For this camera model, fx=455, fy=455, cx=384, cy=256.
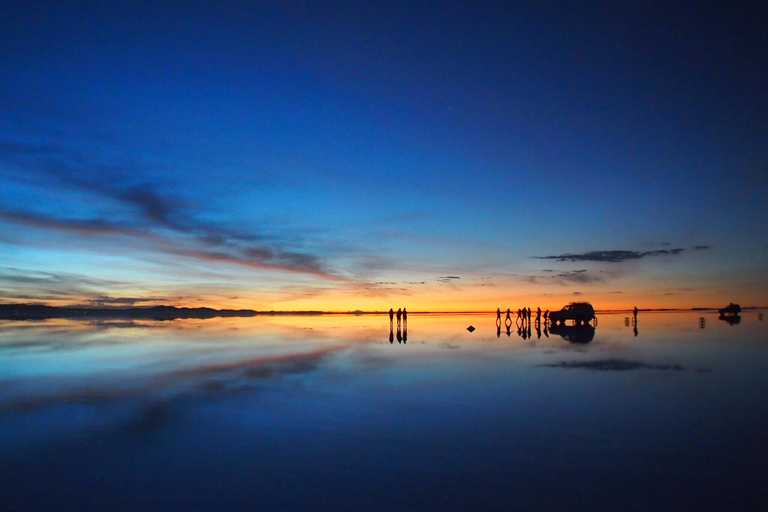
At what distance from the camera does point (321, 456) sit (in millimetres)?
9508

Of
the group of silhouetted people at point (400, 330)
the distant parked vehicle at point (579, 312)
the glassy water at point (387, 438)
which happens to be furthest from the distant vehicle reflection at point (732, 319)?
the glassy water at point (387, 438)

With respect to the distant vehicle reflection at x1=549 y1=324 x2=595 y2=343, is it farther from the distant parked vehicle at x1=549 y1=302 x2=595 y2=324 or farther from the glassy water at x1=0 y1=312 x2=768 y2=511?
the glassy water at x1=0 y1=312 x2=768 y2=511

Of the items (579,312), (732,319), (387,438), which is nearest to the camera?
(387,438)

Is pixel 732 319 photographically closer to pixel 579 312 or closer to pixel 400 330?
pixel 579 312

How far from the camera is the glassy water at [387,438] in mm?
7586

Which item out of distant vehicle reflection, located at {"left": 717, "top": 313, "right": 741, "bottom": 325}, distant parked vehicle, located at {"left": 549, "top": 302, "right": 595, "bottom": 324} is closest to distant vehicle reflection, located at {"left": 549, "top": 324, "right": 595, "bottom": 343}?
distant parked vehicle, located at {"left": 549, "top": 302, "right": 595, "bottom": 324}

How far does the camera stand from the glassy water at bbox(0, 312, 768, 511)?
7.59 metres

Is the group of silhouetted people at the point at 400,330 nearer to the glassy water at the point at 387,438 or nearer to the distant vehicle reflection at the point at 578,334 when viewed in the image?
the distant vehicle reflection at the point at 578,334

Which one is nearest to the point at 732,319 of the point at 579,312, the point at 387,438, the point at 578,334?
the point at 579,312

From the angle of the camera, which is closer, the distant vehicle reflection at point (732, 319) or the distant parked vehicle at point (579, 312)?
the distant parked vehicle at point (579, 312)

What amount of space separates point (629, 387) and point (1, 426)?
1934cm

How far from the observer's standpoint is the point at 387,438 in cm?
1068

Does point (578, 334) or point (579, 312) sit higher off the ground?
point (579, 312)

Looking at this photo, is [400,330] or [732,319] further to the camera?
[732,319]
